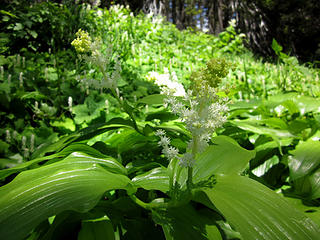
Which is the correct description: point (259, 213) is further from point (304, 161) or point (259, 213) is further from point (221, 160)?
point (304, 161)

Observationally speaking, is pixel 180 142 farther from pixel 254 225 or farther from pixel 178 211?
pixel 254 225

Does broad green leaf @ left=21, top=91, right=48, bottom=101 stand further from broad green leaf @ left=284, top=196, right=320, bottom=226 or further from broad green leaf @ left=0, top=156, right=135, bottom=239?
broad green leaf @ left=284, top=196, right=320, bottom=226

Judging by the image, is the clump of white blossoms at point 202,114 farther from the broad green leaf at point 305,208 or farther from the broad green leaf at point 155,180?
the broad green leaf at point 305,208

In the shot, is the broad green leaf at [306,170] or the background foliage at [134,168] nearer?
the background foliage at [134,168]

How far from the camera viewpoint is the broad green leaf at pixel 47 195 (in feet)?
2.06

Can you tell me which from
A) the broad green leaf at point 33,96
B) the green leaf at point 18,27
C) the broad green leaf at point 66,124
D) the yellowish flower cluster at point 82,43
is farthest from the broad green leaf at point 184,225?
the green leaf at point 18,27

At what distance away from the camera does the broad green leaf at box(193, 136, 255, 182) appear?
1007 millimetres

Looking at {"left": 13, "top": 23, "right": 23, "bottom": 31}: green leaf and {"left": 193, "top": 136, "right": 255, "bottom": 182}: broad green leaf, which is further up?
{"left": 13, "top": 23, "right": 23, "bottom": 31}: green leaf

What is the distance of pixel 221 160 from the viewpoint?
1062 mm

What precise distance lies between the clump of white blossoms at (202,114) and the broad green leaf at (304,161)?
882mm

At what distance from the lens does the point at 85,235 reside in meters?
0.78

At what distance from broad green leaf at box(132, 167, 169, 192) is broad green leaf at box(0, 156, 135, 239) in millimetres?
131

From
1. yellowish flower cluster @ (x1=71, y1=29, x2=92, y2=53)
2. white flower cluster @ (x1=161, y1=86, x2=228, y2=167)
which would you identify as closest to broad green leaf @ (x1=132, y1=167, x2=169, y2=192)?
white flower cluster @ (x1=161, y1=86, x2=228, y2=167)

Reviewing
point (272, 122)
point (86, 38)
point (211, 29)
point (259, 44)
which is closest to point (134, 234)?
point (86, 38)
